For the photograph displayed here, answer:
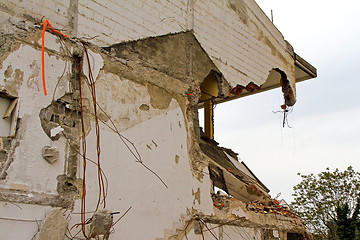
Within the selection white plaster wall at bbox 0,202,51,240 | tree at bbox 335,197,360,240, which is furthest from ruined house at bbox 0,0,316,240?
tree at bbox 335,197,360,240

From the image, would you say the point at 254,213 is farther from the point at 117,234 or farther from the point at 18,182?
the point at 18,182

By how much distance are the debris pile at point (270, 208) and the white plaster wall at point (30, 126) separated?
4.08 m

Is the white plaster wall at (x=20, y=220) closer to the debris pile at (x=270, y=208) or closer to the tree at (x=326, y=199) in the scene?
the debris pile at (x=270, y=208)

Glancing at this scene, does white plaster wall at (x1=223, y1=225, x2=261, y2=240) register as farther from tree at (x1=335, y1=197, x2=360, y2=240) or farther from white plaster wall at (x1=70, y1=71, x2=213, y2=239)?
tree at (x1=335, y1=197, x2=360, y2=240)

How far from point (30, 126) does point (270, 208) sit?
5.23 m

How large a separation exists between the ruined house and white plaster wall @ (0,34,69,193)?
12 millimetres

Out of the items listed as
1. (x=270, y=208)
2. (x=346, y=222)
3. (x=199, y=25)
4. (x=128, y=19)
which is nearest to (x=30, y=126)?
(x=128, y=19)

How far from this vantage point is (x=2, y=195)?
14.5ft

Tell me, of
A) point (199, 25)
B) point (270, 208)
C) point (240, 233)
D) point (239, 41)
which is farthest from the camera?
point (239, 41)

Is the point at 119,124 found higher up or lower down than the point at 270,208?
higher up

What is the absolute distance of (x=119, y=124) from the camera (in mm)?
5863

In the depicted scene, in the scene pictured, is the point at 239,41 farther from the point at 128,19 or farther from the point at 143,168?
the point at 143,168

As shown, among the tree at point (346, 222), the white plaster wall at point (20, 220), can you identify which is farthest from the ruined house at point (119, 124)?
the tree at point (346, 222)

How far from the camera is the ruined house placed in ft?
15.7
